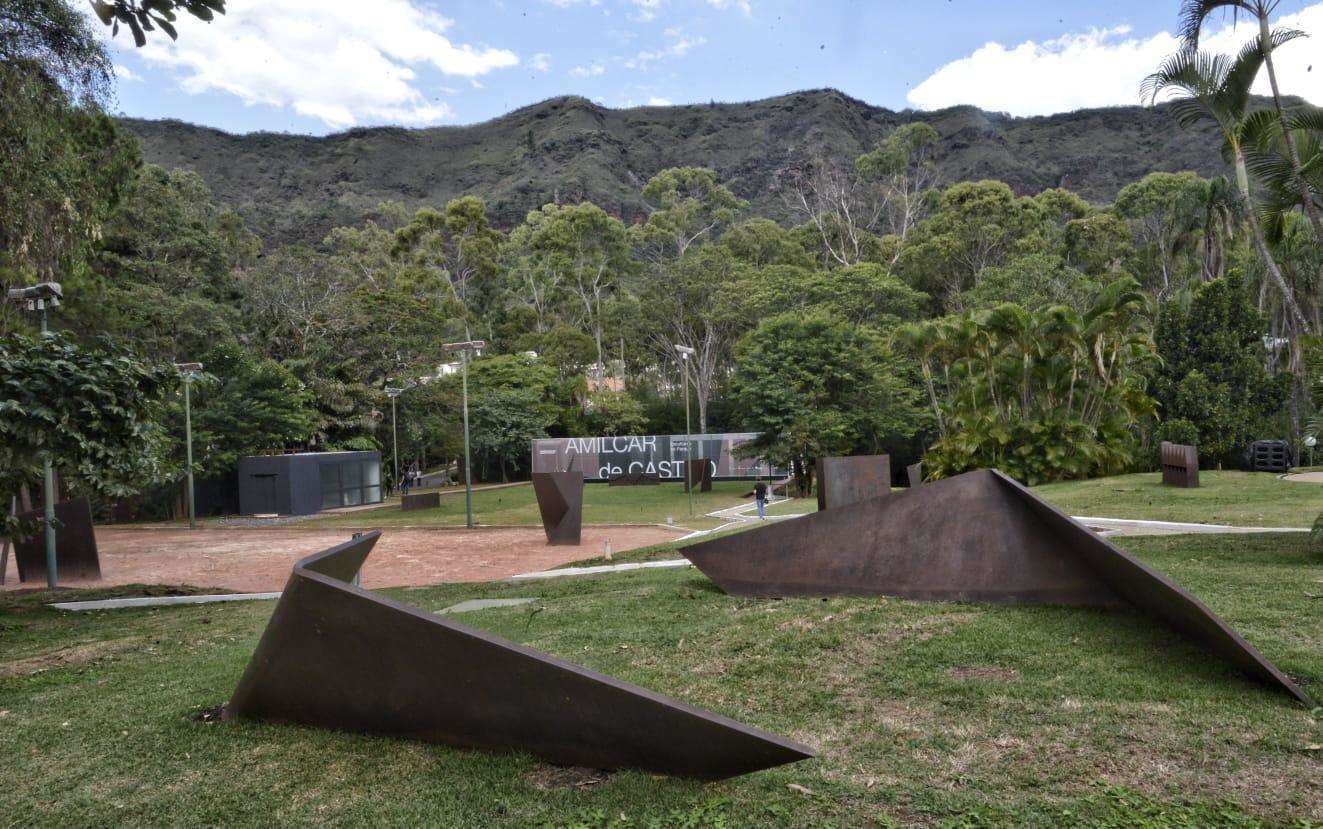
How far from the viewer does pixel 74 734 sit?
475 centimetres

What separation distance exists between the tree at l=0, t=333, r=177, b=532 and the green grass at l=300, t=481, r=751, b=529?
15499mm

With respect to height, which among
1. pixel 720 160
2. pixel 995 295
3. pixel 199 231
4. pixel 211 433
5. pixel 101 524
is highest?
pixel 720 160

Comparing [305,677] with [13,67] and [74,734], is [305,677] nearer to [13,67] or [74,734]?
[74,734]

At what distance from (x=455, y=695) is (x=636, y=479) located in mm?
40477

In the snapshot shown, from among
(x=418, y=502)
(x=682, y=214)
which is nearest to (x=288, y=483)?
(x=418, y=502)

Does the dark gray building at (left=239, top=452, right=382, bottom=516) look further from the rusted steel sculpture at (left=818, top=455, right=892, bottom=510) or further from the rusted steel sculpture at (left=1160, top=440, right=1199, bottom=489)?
the rusted steel sculpture at (left=1160, top=440, right=1199, bottom=489)

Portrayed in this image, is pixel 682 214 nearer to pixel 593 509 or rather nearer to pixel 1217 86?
pixel 593 509

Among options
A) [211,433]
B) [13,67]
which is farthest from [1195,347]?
[211,433]

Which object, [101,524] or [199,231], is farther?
[199,231]

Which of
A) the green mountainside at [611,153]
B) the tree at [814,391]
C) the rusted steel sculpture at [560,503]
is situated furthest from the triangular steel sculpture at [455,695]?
the green mountainside at [611,153]

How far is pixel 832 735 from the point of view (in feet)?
14.1

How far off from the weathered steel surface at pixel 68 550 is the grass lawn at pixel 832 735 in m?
9.34

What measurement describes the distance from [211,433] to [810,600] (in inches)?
1264

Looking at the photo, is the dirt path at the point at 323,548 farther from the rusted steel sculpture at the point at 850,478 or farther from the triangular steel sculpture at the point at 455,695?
the triangular steel sculpture at the point at 455,695
